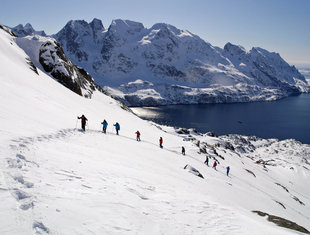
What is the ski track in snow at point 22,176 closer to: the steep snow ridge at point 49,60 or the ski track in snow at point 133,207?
the ski track in snow at point 133,207

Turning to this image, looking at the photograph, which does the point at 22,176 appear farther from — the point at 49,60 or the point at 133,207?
the point at 49,60

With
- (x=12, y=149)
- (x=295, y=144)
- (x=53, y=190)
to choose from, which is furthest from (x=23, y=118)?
(x=295, y=144)

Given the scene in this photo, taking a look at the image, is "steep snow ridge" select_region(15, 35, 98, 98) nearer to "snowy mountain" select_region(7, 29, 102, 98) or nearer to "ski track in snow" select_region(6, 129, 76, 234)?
"snowy mountain" select_region(7, 29, 102, 98)

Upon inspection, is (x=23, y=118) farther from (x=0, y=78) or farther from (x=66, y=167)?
(x=0, y=78)

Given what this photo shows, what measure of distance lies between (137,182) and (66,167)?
4.06 meters

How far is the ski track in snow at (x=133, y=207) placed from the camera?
7.44m

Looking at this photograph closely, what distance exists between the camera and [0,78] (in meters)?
24.0

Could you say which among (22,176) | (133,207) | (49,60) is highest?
(49,60)

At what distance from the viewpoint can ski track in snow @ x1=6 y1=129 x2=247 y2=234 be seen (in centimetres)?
744

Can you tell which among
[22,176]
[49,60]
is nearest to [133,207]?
[22,176]

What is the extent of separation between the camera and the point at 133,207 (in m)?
9.66

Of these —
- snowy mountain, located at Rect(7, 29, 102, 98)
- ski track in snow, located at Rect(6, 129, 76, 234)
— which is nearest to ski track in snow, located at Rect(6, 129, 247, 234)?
ski track in snow, located at Rect(6, 129, 76, 234)

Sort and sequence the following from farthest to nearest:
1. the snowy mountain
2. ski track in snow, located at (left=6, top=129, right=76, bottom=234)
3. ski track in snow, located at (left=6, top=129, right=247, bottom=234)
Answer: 1. the snowy mountain
2. ski track in snow, located at (left=6, top=129, right=247, bottom=234)
3. ski track in snow, located at (left=6, top=129, right=76, bottom=234)

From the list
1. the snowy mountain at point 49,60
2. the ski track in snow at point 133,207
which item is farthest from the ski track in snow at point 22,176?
the snowy mountain at point 49,60
